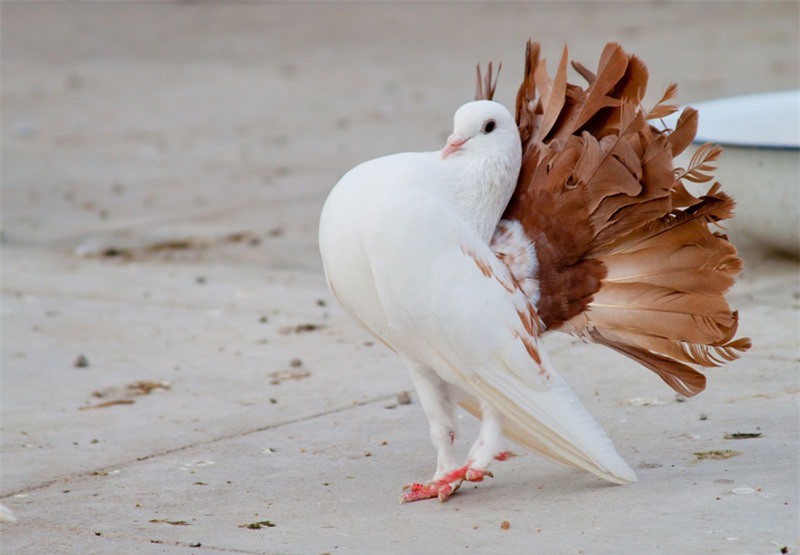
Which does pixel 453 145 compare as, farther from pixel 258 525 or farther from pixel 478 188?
pixel 258 525

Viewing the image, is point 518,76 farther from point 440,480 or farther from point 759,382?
point 440,480

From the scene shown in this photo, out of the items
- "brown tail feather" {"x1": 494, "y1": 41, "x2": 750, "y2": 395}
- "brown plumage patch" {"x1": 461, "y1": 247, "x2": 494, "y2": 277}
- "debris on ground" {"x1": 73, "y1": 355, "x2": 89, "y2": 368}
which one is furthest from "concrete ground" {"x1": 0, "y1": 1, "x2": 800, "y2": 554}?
"brown plumage patch" {"x1": 461, "y1": 247, "x2": 494, "y2": 277}

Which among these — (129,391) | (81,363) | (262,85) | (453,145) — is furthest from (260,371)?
(262,85)

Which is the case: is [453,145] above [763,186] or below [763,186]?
above

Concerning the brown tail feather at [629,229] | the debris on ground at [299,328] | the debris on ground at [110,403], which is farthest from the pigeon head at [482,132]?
the debris on ground at [299,328]

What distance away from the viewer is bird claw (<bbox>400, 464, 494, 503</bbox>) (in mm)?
3666

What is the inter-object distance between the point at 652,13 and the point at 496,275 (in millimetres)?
13287

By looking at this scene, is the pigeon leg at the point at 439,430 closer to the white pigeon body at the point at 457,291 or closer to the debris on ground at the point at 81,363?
the white pigeon body at the point at 457,291

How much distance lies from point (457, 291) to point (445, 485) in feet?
1.97

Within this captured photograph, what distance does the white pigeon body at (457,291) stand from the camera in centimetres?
345

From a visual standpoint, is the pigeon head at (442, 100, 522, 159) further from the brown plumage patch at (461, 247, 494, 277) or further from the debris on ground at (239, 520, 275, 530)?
the debris on ground at (239, 520, 275, 530)

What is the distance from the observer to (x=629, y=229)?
3688 mm

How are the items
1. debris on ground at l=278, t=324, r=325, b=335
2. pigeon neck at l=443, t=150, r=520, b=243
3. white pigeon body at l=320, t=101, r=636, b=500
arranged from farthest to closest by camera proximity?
debris on ground at l=278, t=324, r=325, b=335
pigeon neck at l=443, t=150, r=520, b=243
white pigeon body at l=320, t=101, r=636, b=500

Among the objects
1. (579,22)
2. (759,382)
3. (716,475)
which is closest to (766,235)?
(759,382)
